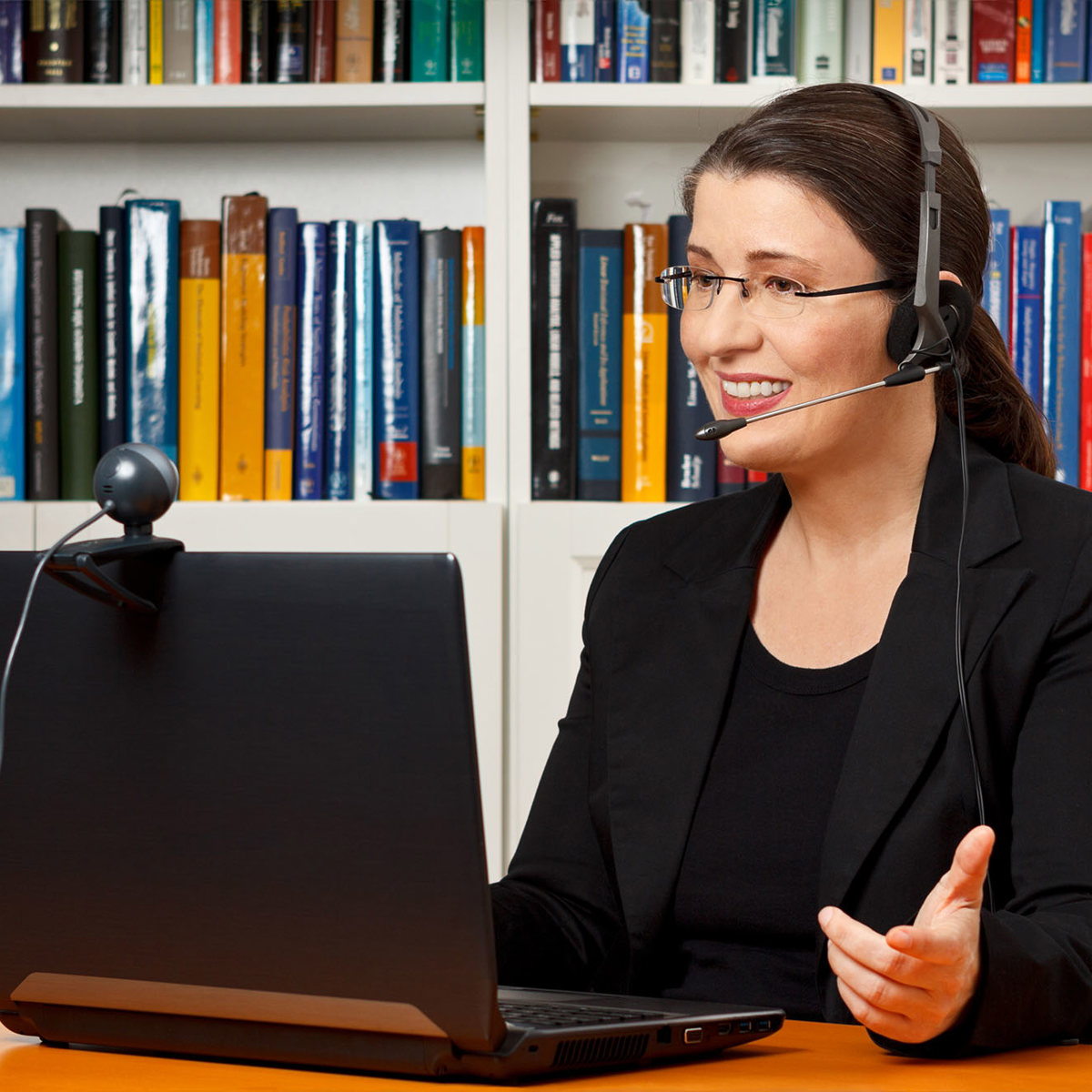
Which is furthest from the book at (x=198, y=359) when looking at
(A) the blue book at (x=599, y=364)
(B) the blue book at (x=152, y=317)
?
(A) the blue book at (x=599, y=364)

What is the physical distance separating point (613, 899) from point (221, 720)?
59cm

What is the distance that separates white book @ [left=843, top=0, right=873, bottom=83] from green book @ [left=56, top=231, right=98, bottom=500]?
40.2 inches

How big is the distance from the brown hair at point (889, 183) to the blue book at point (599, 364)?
0.45m

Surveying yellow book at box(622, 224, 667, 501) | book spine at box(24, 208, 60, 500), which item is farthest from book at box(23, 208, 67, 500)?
yellow book at box(622, 224, 667, 501)

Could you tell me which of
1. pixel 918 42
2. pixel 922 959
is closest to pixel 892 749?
pixel 922 959

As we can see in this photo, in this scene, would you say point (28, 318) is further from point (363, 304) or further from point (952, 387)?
point (952, 387)

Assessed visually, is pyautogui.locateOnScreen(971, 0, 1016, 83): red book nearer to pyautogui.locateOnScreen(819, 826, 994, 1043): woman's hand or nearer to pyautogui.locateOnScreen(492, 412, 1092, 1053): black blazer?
pyautogui.locateOnScreen(492, 412, 1092, 1053): black blazer

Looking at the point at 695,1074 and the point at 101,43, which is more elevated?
the point at 101,43

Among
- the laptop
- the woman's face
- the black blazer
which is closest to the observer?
the laptop

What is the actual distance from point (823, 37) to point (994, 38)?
8.6 inches

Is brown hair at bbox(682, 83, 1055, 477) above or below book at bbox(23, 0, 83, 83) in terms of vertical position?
below

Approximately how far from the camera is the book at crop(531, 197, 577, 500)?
170 cm

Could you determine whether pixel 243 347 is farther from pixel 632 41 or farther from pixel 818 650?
pixel 818 650

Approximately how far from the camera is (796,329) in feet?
3.68
